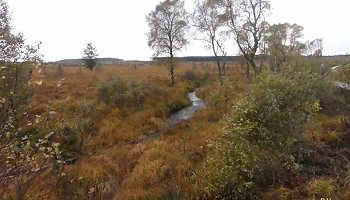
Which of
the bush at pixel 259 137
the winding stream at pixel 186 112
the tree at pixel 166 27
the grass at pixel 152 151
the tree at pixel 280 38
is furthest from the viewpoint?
the tree at pixel 280 38

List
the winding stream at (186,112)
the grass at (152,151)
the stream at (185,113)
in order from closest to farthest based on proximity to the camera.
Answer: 1. the grass at (152,151)
2. the stream at (185,113)
3. the winding stream at (186,112)

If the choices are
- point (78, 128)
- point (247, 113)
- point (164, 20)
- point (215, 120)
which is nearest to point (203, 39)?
point (164, 20)

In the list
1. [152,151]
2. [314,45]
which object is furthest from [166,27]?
[314,45]

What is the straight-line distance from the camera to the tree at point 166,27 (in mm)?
29359

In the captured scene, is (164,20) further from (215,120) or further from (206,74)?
(215,120)

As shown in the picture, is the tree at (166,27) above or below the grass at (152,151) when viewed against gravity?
above

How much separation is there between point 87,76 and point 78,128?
1828 centimetres

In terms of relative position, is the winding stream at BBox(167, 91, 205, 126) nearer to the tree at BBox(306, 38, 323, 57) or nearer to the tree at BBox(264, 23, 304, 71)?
the tree at BBox(264, 23, 304, 71)

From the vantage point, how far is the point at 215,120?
17172mm

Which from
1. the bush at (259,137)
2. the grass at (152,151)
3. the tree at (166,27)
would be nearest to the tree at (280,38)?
the tree at (166,27)

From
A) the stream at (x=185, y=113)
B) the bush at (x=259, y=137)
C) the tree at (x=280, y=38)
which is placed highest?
the tree at (x=280, y=38)

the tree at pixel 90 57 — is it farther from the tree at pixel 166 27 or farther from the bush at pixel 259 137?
the bush at pixel 259 137

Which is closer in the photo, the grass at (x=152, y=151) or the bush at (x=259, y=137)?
the bush at (x=259, y=137)

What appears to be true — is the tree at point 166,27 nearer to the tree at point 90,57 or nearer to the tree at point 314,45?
the tree at point 90,57
